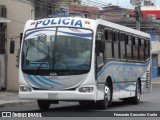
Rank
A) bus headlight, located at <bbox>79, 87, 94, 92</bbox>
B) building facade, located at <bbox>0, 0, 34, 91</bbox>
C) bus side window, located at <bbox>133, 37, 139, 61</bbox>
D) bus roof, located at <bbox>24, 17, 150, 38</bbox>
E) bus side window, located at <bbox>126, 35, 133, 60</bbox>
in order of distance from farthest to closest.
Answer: building facade, located at <bbox>0, 0, 34, 91</bbox>
bus side window, located at <bbox>133, 37, 139, 61</bbox>
bus side window, located at <bbox>126, 35, 133, 60</bbox>
bus roof, located at <bbox>24, 17, 150, 38</bbox>
bus headlight, located at <bbox>79, 87, 94, 92</bbox>

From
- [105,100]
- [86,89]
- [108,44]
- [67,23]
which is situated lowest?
[105,100]

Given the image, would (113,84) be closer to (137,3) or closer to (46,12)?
(46,12)

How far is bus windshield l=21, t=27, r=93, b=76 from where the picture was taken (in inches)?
607

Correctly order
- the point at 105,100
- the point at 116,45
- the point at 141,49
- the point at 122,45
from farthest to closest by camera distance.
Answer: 1. the point at 141,49
2. the point at 122,45
3. the point at 116,45
4. the point at 105,100

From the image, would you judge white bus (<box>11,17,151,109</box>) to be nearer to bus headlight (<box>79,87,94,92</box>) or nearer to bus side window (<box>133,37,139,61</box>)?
bus headlight (<box>79,87,94,92</box>)

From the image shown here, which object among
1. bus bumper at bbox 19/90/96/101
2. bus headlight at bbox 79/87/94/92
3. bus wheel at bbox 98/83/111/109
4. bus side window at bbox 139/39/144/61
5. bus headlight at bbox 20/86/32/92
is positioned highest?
bus side window at bbox 139/39/144/61

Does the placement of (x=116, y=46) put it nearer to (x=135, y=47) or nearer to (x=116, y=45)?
(x=116, y=45)

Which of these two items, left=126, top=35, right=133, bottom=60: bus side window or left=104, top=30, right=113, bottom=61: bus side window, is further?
left=126, top=35, right=133, bottom=60: bus side window

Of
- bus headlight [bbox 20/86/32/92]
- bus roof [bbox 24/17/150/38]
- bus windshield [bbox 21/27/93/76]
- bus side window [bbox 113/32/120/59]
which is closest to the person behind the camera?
bus windshield [bbox 21/27/93/76]

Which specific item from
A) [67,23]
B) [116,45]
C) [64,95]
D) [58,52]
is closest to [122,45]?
[116,45]

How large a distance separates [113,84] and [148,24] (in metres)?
39.4

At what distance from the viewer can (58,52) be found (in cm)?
1552

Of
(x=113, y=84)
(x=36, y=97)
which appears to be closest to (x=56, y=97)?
(x=36, y=97)

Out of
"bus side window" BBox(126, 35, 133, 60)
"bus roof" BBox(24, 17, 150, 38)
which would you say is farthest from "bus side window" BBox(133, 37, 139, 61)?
"bus roof" BBox(24, 17, 150, 38)
